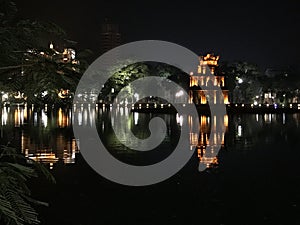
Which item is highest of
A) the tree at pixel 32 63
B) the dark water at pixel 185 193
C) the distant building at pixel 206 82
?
the distant building at pixel 206 82

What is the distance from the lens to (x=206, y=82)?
272 feet

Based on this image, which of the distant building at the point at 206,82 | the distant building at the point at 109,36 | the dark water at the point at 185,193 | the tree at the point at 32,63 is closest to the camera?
the tree at the point at 32,63

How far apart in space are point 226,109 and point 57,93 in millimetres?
58928

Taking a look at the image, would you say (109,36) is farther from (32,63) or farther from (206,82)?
(32,63)

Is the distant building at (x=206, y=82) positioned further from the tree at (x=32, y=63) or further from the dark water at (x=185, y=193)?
the tree at (x=32, y=63)

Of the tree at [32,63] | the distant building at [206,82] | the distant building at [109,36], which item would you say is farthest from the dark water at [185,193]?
the distant building at [109,36]

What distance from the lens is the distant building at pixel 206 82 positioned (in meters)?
78.1

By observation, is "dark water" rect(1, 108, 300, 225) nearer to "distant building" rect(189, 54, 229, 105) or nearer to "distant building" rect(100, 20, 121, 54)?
"distant building" rect(189, 54, 229, 105)

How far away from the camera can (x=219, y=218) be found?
806cm

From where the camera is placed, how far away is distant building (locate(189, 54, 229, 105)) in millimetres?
78062

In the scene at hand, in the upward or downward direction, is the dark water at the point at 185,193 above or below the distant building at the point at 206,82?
below

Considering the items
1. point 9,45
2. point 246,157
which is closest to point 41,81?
point 9,45

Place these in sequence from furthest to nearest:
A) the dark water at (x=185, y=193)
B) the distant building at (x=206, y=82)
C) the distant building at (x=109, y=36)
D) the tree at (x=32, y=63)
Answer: the distant building at (x=109, y=36) < the distant building at (x=206, y=82) < the dark water at (x=185, y=193) < the tree at (x=32, y=63)

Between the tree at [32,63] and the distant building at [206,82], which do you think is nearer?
the tree at [32,63]
